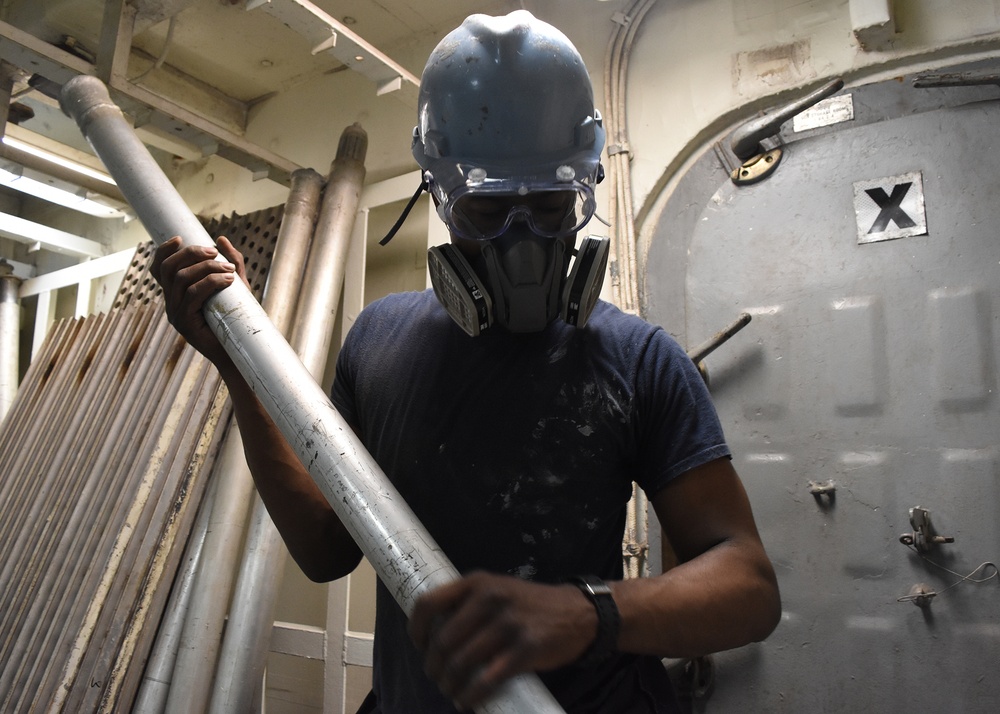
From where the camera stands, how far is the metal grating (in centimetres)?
192

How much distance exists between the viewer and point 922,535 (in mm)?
1580

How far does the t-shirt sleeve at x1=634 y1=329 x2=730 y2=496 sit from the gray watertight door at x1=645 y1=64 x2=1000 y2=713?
91 centimetres

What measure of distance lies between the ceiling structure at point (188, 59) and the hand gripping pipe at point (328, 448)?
1.08m

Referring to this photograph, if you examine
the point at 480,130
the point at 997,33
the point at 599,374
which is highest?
the point at 997,33

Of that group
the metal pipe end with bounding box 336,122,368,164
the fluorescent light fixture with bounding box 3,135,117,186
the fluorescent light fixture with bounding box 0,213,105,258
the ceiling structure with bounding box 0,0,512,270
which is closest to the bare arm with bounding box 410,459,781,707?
the ceiling structure with bounding box 0,0,512,270

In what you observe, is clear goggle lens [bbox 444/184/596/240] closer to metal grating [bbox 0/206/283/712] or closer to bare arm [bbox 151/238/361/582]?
bare arm [bbox 151/238/361/582]

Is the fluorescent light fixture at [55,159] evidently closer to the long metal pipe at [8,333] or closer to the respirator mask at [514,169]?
the long metal pipe at [8,333]

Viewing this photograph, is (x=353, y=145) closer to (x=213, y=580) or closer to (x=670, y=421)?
(x=213, y=580)

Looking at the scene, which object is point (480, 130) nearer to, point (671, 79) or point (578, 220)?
point (578, 220)

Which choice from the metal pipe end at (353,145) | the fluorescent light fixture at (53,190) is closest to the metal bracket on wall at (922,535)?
the metal pipe end at (353,145)

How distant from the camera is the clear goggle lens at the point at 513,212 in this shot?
3.25 ft

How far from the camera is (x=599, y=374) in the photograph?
99 cm

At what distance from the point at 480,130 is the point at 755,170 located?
119cm

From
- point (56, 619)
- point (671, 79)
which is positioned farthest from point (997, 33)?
point (56, 619)
